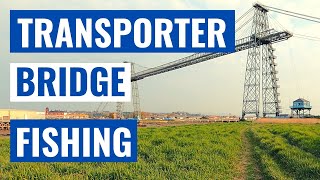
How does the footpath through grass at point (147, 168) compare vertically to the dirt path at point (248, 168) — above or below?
above

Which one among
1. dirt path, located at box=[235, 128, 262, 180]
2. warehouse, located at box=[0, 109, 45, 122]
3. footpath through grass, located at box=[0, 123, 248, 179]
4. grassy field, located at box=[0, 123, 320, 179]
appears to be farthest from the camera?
warehouse, located at box=[0, 109, 45, 122]

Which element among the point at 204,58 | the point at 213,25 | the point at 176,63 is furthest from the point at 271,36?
the point at 213,25

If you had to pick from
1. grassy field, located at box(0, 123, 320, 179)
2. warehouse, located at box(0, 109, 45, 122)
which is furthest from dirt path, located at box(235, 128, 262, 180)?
warehouse, located at box(0, 109, 45, 122)

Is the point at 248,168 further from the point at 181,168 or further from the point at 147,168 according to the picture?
the point at 147,168

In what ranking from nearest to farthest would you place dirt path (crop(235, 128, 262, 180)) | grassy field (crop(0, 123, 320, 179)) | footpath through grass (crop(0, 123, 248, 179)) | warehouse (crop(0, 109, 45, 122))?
footpath through grass (crop(0, 123, 248, 179)) → grassy field (crop(0, 123, 320, 179)) → dirt path (crop(235, 128, 262, 180)) → warehouse (crop(0, 109, 45, 122))

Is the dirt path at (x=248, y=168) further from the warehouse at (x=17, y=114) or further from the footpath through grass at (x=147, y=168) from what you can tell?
the warehouse at (x=17, y=114)

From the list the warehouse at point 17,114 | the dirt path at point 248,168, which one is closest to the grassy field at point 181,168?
the dirt path at point 248,168

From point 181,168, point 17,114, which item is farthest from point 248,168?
point 17,114

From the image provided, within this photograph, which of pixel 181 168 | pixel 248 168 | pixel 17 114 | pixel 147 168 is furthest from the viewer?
Result: pixel 17 114

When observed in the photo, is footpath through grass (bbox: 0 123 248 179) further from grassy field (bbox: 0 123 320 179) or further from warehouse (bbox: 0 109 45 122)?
warehouse (bbox: 0 109 45 122)

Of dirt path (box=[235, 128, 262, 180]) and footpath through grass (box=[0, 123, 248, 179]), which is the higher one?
footpath through grass (box=[0, 123, 248, 179])

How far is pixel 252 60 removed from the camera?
7906cm

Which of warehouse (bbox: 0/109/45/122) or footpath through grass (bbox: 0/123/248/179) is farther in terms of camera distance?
warehouse (bbox: 0/109/45/122)

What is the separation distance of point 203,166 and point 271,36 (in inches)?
2805
